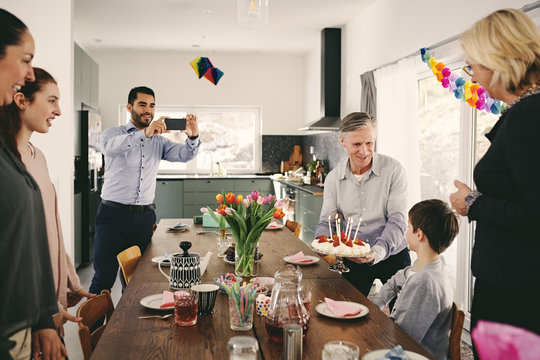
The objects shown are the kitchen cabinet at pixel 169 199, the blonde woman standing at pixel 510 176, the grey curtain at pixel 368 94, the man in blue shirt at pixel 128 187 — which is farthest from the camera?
the kitchen cabinet at pixel 169 199

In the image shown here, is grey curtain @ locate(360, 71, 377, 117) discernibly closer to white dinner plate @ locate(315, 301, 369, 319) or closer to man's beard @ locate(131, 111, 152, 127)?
man's beard @ locate(131, 111, 152, 127)

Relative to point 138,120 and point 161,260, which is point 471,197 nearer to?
point 161,260

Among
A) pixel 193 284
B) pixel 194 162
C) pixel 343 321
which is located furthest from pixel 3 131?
pixel 194 162

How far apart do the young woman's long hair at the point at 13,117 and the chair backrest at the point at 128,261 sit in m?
1.06

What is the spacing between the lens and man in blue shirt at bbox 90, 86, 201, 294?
335 cm

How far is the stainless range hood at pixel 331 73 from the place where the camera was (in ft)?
20.9

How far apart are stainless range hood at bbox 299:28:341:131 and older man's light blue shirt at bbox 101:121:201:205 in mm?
3085

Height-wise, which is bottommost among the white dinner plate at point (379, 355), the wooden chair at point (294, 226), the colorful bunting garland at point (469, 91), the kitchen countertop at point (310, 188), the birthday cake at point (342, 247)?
the white dinner plate at point (379, 355)

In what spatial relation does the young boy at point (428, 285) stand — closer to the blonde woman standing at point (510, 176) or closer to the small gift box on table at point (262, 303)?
the blonde woman standing at point (510, 176)

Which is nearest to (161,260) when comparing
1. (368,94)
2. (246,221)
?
(246,221)

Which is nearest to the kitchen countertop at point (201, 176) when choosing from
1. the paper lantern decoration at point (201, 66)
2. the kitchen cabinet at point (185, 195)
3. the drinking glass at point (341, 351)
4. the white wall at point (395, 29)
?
the kitchen cabinet at point (185, 195)

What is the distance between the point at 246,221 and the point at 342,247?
0.47m

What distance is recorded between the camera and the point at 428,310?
6.31 ft

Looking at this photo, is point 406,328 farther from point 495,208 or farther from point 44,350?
point 44,350
